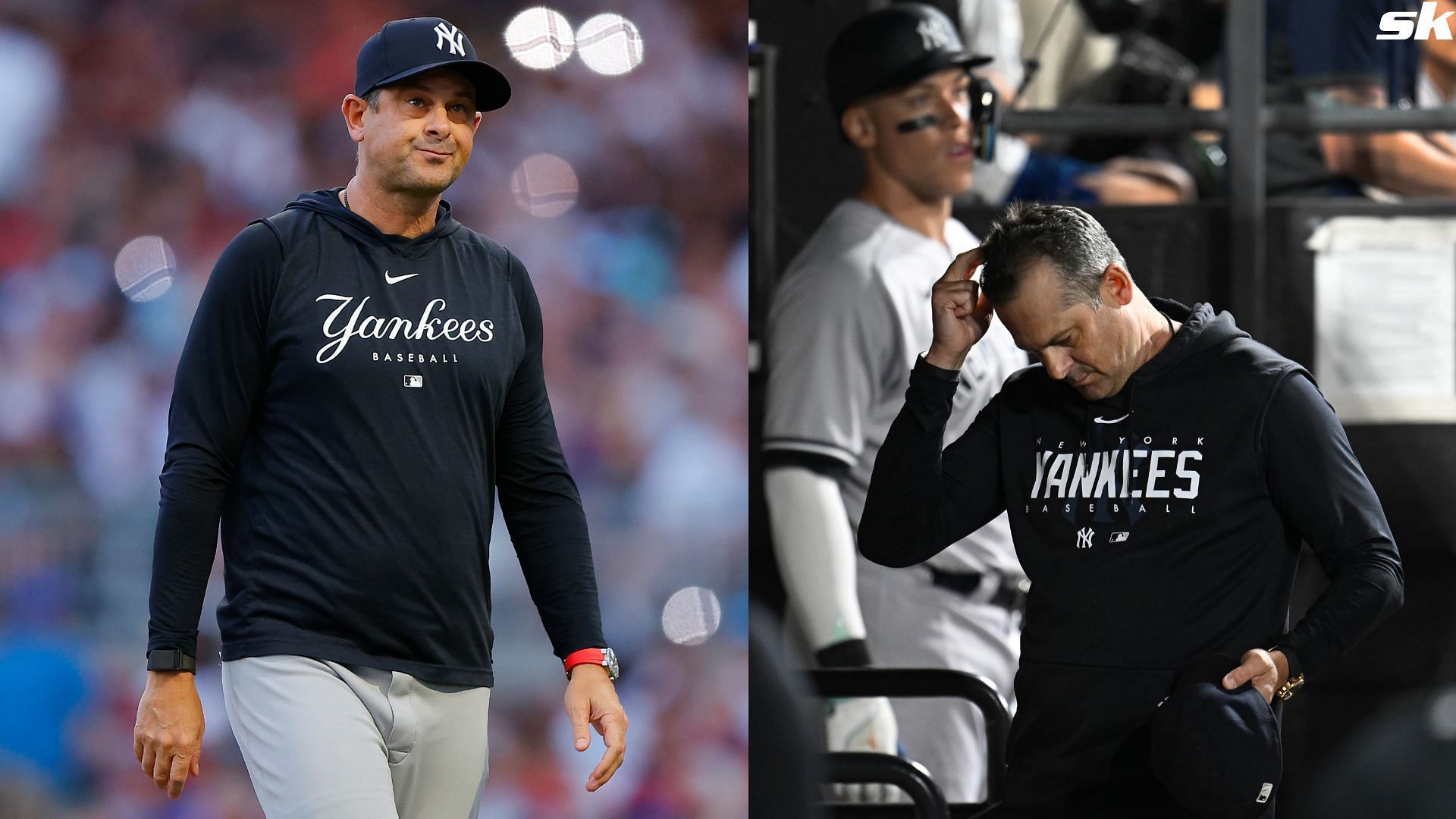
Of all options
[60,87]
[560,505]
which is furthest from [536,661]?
[60,87]

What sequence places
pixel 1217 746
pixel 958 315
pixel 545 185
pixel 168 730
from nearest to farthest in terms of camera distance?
pixel 168 730 < pixel 1217 746 < pixel 958 315 < pixel 545 185

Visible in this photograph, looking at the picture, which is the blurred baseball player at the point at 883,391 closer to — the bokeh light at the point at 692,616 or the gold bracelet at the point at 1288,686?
the bokeh light at the point at 692,616

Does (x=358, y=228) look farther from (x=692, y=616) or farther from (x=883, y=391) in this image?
(x=883, y=391)

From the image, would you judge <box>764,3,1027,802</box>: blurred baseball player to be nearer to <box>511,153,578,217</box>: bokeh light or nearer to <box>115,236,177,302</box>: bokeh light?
<box>511,153,578,217</box>: bokeh light

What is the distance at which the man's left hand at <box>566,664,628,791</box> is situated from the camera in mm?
2152

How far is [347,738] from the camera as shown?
2020 mm

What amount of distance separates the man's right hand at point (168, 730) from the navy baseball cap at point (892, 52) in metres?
1.82

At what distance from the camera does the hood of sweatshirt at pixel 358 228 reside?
2.18 meters

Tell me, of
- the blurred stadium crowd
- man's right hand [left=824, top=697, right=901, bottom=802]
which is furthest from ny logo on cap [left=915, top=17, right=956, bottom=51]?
man's right hand [left=824, top=697, right=901, bottom=802]

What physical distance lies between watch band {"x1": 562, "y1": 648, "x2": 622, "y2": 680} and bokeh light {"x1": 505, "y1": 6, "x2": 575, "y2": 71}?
3.68 ft

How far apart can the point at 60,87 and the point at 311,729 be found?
1.42 m

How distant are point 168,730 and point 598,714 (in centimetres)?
55

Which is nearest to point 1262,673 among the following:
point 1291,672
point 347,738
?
point 1291,672

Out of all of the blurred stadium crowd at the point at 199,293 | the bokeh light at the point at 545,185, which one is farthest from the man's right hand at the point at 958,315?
the bokeh light at the point at 545,185
